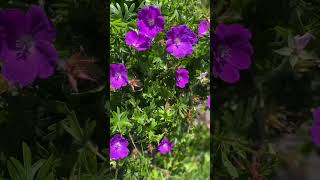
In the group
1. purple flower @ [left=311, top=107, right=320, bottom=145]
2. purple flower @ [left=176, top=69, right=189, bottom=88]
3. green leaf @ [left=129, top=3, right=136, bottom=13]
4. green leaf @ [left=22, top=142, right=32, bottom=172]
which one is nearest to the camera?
green leaf @ [left=22, top=142, right=32, bottom=172]

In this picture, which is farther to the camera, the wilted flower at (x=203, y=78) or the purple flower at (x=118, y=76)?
the wilted flower at (x=203, y=78)

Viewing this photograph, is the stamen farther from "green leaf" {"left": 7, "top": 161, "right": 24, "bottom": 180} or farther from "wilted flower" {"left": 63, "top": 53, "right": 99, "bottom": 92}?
"green leaf" {"left": 7, "top": 161, "right": 24, "bottom": 180}

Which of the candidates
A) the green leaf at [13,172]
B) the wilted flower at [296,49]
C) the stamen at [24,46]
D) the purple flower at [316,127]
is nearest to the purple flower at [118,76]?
the stamen at [24,46]

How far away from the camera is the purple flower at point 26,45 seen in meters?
1.28

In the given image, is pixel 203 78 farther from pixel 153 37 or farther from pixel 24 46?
pixel 24 46

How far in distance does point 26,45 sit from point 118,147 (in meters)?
0.35

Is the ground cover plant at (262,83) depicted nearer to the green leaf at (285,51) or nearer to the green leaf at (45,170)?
the green leaf at (285,51)

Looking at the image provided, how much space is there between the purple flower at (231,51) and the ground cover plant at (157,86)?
0.17ft

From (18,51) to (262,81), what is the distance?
0.70m

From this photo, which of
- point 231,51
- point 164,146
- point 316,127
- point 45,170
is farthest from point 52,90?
point 316,127

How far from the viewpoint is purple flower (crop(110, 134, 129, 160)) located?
4.57ft

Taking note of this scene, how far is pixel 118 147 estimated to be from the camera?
4.59ft

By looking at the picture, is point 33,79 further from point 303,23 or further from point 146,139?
→ point 303,23

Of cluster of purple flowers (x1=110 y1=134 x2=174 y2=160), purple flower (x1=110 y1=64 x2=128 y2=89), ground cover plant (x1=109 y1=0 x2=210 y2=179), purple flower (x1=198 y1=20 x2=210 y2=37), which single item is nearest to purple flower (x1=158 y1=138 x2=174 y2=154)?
ground cover plant (x1=109 y1=0 x2=210 y2=179)
